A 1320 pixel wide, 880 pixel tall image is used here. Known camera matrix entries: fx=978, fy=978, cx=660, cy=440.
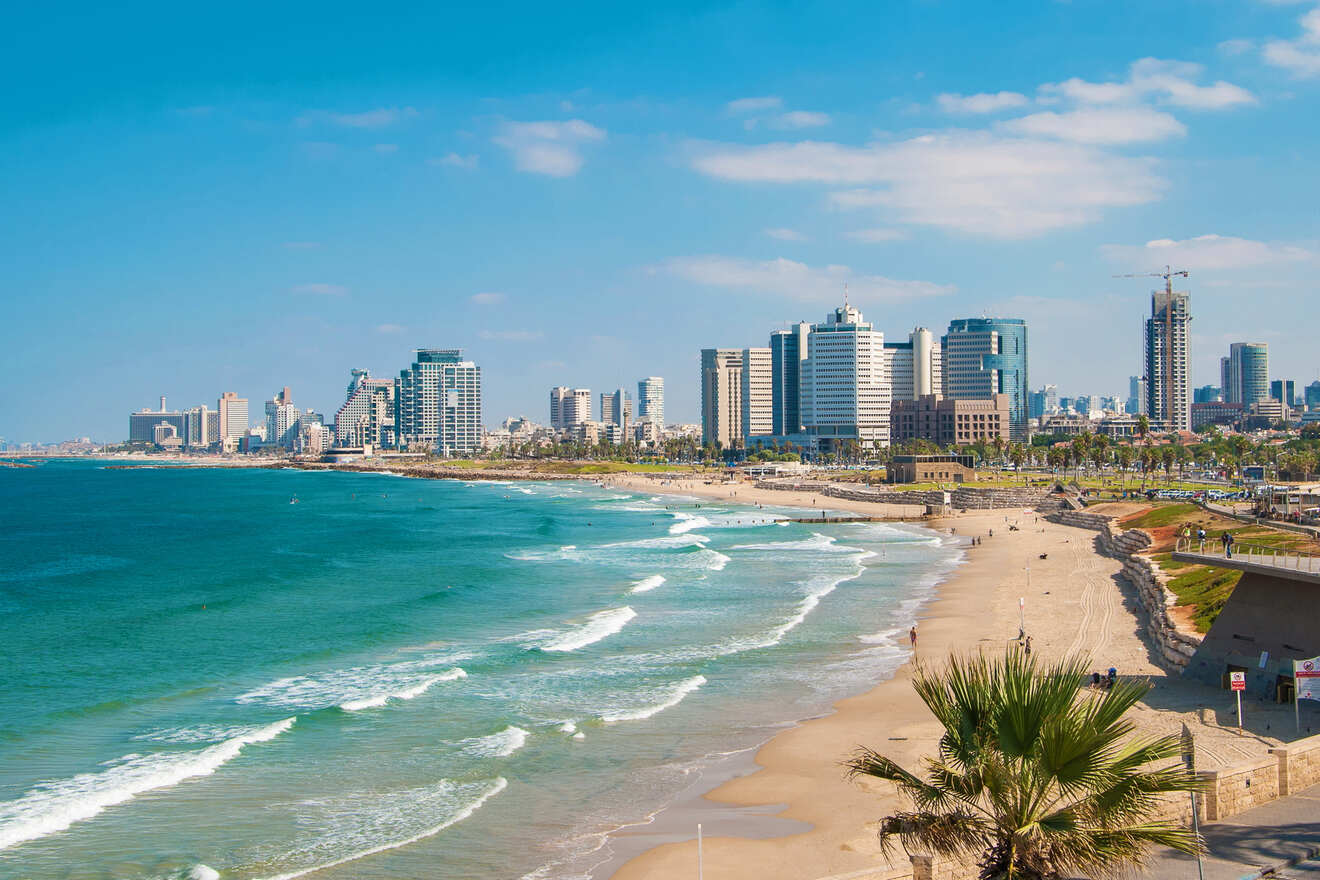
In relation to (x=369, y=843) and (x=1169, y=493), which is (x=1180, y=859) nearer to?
(x=369, y=843)

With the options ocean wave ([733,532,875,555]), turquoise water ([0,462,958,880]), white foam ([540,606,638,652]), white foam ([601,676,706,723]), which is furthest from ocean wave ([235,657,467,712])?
→ ocean wave ([733,532,875,555])

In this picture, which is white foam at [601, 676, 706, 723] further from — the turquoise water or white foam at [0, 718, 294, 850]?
white foam at [0, 718, 294, 850]

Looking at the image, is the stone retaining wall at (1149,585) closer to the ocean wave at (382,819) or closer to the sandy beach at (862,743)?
the sandy beach at (862,743)

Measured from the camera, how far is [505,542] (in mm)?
86938

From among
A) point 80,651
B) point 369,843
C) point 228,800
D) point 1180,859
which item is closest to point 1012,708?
point 1180,859

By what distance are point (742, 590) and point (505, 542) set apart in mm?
34967

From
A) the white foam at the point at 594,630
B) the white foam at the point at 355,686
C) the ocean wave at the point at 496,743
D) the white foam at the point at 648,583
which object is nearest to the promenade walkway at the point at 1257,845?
the ocean wave at the point at 496,743

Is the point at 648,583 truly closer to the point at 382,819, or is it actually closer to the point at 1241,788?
the point at 382,819

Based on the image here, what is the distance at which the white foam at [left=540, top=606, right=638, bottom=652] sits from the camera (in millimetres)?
42219

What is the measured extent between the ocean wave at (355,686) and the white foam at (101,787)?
3.92 m

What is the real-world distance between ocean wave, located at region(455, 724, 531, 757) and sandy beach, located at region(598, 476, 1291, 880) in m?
6.19

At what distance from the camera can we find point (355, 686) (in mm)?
35750

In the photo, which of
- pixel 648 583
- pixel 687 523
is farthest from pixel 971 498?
pixel 648 583

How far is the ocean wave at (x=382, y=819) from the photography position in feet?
69.3
